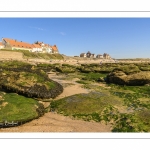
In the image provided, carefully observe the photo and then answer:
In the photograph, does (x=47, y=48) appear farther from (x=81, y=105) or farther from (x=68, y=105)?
(x=81, y=105)

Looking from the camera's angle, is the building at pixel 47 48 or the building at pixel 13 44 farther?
the building at pixel 47 48

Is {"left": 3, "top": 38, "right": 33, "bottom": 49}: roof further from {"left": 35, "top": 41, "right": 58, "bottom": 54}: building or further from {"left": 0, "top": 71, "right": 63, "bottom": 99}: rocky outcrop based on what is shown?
{"left": 0, "top": 71, "right": 63, "bottom": 99}: rocky outcrop

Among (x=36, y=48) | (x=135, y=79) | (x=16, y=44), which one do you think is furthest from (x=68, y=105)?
(x=36, y=48)

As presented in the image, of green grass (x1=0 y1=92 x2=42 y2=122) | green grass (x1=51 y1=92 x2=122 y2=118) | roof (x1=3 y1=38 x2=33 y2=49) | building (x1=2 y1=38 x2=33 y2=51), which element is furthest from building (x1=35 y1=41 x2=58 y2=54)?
green grass (x1=0 y1=92 x2=42 y2=122)

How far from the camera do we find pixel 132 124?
11.0 meters

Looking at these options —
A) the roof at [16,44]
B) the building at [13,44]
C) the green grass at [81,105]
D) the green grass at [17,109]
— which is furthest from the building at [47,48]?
the green grass at [17,109]

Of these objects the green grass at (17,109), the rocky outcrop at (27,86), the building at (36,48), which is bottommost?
the green grass at (17,109)

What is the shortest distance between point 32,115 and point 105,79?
1867 cm

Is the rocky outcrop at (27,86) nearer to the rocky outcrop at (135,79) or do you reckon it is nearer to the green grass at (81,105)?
the green grass at (81,105)

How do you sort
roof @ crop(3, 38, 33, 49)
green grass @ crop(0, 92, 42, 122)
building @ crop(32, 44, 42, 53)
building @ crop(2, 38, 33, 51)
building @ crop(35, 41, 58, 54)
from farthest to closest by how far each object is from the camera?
building @ crop(35, 41, 58, 54), building @ crop(32, 44, 42, 53), roof @ crop(3, 38, 33, 49), building @ crop(2, 38, 33, 51), green grass @ crop(0, 92, 42, 122)

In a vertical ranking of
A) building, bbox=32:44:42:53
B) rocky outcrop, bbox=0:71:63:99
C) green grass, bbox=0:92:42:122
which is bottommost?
green grass, bbox=0:92:42:122

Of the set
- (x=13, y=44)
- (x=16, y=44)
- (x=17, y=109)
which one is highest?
(x=16, y=44)
